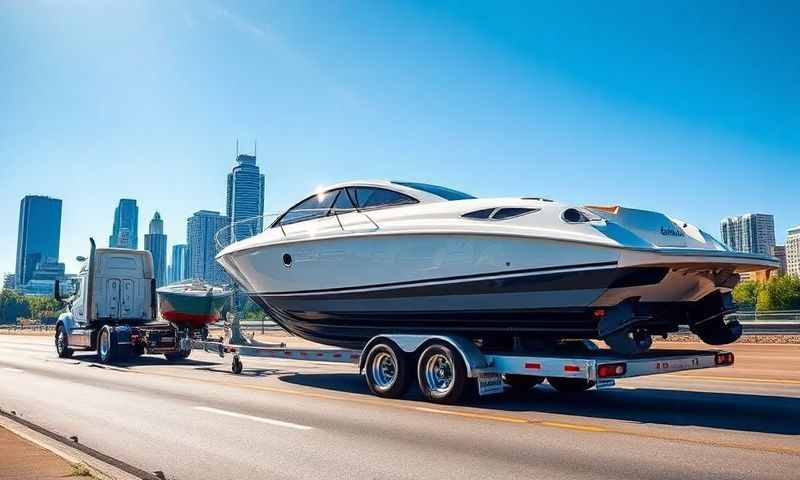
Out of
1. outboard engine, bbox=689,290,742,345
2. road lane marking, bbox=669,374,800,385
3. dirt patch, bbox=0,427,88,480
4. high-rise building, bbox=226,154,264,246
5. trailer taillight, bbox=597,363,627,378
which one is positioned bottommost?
dirt patch, bbox=0,427,88,480

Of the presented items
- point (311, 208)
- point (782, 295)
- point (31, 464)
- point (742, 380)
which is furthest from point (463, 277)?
point (782, 295)

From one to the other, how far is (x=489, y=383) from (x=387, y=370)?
70.3 inches

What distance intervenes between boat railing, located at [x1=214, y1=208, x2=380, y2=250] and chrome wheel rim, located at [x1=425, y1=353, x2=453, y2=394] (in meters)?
2.24

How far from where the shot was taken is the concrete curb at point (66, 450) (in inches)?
197

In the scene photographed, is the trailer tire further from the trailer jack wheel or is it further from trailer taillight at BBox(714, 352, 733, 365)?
trailer taillight at BBox(714, 352, 733, 365)

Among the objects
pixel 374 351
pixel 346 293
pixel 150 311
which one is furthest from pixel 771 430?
pixel 150 311

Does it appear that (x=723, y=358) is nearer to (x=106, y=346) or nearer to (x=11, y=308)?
(x=106, y=346)

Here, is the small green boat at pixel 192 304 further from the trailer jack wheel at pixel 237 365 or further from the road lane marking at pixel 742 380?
the road lane marking at pixel 742 380

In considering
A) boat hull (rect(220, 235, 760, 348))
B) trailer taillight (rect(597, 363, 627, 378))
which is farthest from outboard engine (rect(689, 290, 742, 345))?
trailer taillight (rect(597, 363, 627, 378))

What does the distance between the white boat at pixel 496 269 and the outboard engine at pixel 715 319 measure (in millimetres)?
15

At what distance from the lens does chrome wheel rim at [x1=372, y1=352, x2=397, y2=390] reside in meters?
9.55

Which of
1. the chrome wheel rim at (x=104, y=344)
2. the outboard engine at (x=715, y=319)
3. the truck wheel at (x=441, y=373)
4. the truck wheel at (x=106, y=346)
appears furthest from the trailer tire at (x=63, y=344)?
the outboard engine at (x=715, y=319)

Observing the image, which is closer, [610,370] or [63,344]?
[610,370]

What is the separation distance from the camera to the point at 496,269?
27.7 feet
